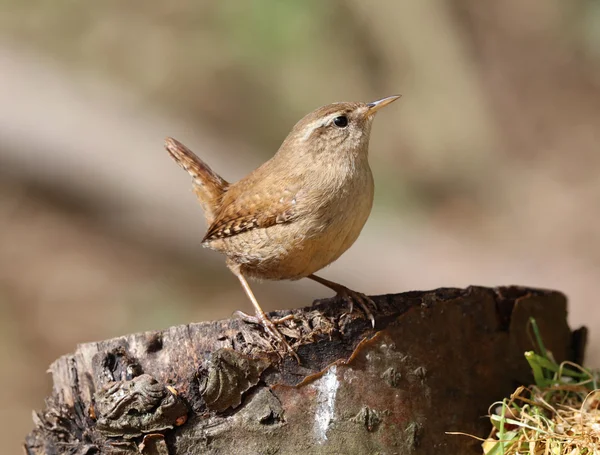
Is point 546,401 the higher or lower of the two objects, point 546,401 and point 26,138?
the lower

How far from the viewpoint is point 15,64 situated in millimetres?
6145

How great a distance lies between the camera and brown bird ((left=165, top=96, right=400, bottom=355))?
2.42 metres

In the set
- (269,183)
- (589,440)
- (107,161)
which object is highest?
(107,161)

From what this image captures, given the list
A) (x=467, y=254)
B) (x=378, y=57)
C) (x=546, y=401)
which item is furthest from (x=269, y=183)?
(x=378, y=57)

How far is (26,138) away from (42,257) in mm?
1240

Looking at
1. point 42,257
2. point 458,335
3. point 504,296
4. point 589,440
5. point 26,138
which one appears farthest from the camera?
point 42,257

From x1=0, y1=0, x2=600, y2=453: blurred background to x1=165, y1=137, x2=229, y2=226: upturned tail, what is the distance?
2.56 meters

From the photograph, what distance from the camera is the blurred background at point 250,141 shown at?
5887 millimetres

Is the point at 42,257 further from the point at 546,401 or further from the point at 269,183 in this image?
the point at 546,401

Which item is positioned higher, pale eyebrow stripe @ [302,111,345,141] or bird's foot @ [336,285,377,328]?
pale eyebrow stripe @ [302,111,345,141]

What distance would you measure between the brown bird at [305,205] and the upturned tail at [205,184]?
0.52ft

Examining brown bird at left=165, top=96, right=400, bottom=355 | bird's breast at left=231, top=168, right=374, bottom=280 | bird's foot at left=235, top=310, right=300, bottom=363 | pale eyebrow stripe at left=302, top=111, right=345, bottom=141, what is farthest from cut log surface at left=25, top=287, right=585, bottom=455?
pale eyebrow stripe at left=302, top=111, right=345, bottom=141

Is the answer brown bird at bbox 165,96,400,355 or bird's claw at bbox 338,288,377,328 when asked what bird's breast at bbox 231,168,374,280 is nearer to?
brown bird at bbox 165,96,400,355

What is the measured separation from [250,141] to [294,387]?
487cm
